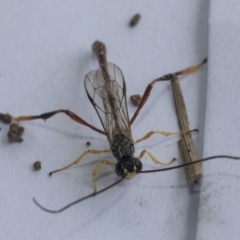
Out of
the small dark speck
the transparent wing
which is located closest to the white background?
the small dark speck

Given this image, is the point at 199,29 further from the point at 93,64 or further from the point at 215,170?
the point at 215,170

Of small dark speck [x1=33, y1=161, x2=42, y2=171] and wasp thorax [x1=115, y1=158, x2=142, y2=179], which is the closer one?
wasp thorax [x1=115, y1=158, x2=142, y2=179]

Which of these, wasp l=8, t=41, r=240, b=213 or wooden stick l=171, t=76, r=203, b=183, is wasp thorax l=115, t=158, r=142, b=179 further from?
wooden stick l=171, t=76, r=203, b=183

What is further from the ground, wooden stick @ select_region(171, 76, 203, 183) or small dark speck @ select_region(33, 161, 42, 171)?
wooden stick @ select_region(171, 76, 203, 183)

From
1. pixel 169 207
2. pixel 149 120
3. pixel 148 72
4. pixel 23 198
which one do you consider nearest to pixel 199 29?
pixel 148 72

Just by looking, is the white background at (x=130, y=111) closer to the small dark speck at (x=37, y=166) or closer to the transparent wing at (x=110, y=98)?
the small dark speck at (x=37, y=166)

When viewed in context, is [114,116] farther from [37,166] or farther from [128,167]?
[37,166]
